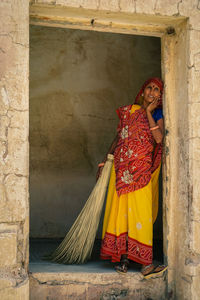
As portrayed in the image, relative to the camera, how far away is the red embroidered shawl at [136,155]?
3.59 metres

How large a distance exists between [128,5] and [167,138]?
1.11 meters

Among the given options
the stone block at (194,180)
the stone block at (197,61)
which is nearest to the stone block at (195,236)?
the stone block at (194,180)

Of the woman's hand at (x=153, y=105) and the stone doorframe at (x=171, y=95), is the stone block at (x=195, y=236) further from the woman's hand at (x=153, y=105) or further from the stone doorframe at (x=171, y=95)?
the woman's hand at (x=153, y=105)

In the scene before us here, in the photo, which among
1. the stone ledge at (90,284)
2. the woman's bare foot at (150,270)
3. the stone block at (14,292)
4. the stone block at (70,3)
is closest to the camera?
the stone block at (14,292)

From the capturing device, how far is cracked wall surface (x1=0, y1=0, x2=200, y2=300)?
2979 mm

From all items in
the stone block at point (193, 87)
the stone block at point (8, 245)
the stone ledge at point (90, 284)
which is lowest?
the stone ledge at point (90, 284)

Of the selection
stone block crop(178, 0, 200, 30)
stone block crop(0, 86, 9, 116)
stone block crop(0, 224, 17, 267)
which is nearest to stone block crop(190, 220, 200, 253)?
stone block crop(0, 224, 17, 267)

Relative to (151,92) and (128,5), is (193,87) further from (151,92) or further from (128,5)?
(128,5)

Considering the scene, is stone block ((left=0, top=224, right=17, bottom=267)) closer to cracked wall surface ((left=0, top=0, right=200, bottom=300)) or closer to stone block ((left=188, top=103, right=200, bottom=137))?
cracked wall surface ((left=0, top=0, right=200, bottom=300))

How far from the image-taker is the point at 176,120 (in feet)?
11.5

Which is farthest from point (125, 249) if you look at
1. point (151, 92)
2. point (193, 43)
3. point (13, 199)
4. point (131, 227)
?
point (193, 43)

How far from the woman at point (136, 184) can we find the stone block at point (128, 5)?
0.68 metres

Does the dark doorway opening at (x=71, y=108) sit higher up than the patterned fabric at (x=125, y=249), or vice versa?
the dark doorway opening at (x=71, y=108)

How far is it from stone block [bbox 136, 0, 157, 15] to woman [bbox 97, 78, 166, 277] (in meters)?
0.62
